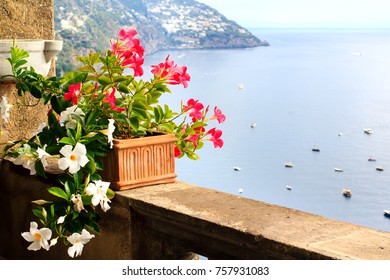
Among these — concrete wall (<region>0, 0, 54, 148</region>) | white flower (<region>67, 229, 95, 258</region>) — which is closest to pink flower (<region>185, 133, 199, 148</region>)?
white flower (<region>67, 229, 95, 258</region>)

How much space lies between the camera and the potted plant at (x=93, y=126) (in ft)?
5.31

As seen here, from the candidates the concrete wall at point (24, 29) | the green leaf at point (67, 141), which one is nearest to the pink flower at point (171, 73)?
the green leaf at point (67, 141)

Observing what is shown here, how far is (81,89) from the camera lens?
1777 mm

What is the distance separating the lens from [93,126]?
Answer: 1688 mm

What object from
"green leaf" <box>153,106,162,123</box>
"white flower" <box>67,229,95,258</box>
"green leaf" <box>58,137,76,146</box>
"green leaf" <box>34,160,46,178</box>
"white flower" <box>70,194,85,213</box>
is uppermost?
"green leaf" <box>153,106,162,123</box>

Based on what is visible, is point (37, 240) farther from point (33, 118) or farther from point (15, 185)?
point (33, 118)

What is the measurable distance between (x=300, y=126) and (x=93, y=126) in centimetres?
4809

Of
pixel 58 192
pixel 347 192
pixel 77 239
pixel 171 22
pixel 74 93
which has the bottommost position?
pixel 347 192

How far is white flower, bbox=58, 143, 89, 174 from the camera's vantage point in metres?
1.58

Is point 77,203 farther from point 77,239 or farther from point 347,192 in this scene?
point 347,192

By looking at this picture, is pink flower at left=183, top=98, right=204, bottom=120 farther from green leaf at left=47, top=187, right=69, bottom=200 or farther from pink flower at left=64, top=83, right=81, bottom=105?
green leaf at left=47, top=187, right=69, bottom=200

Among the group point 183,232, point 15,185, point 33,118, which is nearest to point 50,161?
point 15,185

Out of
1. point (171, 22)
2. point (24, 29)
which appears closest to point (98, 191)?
point (24, 29)
